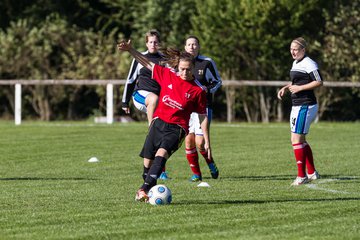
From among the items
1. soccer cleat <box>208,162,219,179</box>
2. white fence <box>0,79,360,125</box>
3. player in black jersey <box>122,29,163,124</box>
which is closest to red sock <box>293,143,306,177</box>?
soccer cleat <box>208,162,219,179</box>

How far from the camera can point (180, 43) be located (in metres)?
33.2

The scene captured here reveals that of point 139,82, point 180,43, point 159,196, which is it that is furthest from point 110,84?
point 159,196

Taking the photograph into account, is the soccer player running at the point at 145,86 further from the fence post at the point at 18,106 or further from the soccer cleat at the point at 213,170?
the fence post at the point at 18,106

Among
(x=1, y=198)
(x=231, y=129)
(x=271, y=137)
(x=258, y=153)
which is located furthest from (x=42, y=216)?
(x=231, y=129)

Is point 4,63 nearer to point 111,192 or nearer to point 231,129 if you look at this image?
point 231,129

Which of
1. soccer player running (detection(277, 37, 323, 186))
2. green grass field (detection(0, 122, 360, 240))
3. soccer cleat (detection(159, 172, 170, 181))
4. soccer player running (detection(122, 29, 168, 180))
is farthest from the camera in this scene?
soccer player running (detection(122, 29, 168, 180))

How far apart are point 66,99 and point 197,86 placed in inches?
955

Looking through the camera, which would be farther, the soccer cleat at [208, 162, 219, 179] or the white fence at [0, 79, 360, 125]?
the white fence at [0, 79, 360, 125]

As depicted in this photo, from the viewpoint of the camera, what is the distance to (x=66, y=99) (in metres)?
34.7

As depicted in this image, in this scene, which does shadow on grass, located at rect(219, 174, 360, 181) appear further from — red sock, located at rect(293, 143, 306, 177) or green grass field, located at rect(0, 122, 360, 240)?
red sock, located at rect(293, 143, 306, 177)

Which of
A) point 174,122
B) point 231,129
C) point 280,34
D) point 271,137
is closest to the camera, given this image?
point 174,122

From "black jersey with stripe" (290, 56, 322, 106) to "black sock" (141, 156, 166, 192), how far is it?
3.31 m

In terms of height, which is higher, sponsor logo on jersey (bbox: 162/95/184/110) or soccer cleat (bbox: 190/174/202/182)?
sponsor logo on jersey (bbox: 162/95/184/110)

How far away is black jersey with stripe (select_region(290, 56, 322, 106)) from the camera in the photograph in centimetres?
1318
